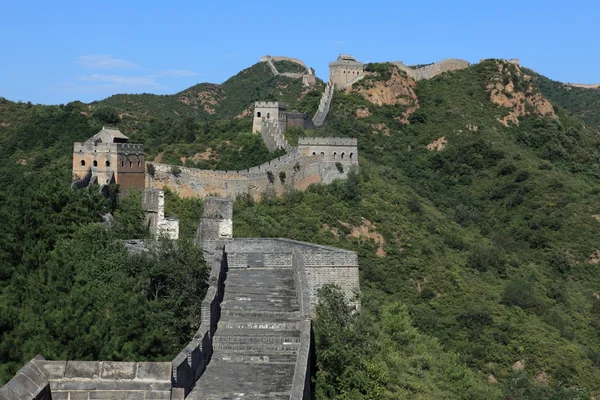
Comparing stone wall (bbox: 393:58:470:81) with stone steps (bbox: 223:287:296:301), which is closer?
stone steps (bbox: 223:287:296:301)

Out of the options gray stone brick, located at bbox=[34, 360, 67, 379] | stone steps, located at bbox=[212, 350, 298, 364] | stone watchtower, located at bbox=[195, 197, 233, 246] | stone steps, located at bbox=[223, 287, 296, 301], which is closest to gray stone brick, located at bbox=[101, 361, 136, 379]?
gray stone brick, located at bbox=[34, 360, 67, 379]

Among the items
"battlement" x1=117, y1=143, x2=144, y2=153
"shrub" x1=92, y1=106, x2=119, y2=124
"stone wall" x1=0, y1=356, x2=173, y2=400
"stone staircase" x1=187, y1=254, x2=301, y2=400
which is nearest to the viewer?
"stone wall" x1=0, y1=356, x2=173, y2=400

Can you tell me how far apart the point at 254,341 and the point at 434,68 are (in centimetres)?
5798

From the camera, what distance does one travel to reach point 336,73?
63.9 m

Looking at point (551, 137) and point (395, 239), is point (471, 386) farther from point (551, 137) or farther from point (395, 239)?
point (551, 137)

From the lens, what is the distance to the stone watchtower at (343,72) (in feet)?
209

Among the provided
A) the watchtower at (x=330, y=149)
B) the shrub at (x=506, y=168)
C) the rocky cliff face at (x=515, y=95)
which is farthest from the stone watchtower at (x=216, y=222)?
the rocky cliff face at (x=515, y=95)

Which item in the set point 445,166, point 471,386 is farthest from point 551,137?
point 471,386

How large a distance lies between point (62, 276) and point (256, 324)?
3884mm

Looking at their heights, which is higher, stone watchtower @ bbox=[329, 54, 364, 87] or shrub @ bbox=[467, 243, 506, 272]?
stone watchtower @ bbox=[329, 54, 364, 87]

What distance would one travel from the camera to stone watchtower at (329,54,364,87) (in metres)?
63.8

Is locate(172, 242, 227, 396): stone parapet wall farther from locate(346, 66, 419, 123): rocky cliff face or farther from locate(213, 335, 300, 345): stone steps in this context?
Answer: locate(346, 66, 419, 123): rocky cliff face

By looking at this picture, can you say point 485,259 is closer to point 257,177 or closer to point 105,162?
point 257,177

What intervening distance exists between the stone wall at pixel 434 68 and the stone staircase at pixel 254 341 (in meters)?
52.3
